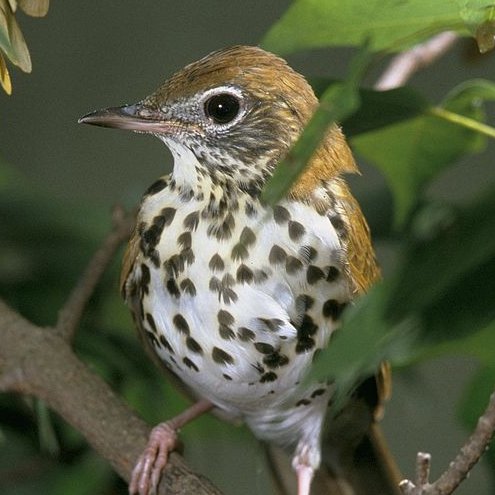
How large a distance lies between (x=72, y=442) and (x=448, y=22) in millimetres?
767

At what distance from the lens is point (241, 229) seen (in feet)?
2.96

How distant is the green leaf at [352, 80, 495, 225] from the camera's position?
0.86 m

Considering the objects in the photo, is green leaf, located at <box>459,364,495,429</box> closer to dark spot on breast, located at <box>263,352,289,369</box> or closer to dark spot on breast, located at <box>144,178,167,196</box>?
dark spot on breast, located at <box>263,352,289,369</box>

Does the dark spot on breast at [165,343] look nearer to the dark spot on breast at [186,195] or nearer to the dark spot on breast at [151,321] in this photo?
the dark spot on breast at [151,321]

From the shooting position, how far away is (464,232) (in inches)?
18.5

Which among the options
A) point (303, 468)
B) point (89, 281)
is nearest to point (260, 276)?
point (89, 281)

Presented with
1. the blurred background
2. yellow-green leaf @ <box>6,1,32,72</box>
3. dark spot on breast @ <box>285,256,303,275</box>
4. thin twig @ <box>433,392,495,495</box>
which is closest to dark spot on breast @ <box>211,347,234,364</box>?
dark spot on breast @ <box>285,256,303,275</box>

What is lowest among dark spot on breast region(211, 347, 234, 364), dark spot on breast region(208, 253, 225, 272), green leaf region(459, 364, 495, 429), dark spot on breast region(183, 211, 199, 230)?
green leaf region(459, 364, 495, 429)

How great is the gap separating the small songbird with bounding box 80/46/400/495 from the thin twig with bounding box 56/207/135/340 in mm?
85

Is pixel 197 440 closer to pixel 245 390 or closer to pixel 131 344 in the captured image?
pixel 131 344

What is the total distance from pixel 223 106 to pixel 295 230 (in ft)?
0.41

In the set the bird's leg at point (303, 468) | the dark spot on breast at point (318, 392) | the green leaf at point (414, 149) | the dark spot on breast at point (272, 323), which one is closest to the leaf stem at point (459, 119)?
the green leaf at point (414, 149)

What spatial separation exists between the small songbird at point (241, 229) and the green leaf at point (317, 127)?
0.42 meters

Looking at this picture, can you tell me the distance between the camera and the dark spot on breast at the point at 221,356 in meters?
0.95
